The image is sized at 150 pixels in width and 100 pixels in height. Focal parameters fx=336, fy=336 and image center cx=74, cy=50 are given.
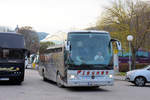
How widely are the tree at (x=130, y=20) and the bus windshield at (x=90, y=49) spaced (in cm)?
1886

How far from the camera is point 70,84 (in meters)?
16.7

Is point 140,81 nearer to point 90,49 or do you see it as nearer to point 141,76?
point 141,76

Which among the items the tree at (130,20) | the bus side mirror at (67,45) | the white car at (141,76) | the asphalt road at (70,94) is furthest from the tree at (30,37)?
the bus side mirror at (67,45)

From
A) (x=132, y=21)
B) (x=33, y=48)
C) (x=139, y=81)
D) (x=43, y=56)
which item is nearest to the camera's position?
(x=139, y=81)

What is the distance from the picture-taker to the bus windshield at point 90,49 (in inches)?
658

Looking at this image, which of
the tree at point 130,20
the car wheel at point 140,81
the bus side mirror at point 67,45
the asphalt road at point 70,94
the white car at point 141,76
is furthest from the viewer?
the tree at point 130,20

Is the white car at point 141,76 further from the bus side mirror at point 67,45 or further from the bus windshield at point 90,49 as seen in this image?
the bus side mirror at point 67,45

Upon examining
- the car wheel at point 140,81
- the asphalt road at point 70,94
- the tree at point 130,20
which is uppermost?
the tree at point 130,20

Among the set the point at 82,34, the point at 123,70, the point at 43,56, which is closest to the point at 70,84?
the point at 82,34

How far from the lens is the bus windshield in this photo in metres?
16.7

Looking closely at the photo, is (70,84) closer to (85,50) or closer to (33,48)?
(85,50)

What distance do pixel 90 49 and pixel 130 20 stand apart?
20.8 m

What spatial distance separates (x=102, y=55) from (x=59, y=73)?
3174 mm

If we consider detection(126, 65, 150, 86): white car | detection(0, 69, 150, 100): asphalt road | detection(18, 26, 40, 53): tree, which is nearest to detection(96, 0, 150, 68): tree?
detection(126, 65, 150, 86): white car
